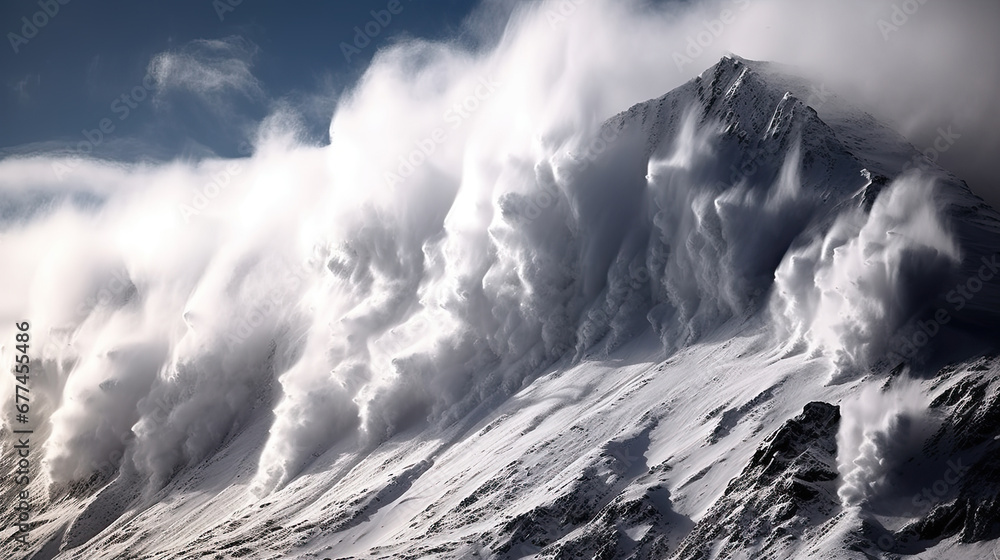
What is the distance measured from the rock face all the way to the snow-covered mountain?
221 mm

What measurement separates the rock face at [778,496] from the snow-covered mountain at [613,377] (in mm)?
221

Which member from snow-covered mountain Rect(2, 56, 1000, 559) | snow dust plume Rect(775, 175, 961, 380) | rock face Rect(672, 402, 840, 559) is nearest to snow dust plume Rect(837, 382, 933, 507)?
snow-covered mountain Rect(2, 56, 1000, 559)

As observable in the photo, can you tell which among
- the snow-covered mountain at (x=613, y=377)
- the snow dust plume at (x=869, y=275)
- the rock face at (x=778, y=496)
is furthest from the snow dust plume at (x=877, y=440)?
the snow dust plume at (x=869, y=275)

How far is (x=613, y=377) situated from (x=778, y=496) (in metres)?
40.1

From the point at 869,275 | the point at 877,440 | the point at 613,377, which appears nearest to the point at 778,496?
the point at 877,440

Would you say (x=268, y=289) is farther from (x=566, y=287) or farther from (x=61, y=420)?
(x=566, y=287)

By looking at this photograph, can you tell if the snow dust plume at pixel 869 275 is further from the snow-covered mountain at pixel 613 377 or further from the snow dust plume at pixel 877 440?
the snow dust plume at pixel 877 440

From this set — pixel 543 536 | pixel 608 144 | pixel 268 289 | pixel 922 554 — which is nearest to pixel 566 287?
pixel 608 144

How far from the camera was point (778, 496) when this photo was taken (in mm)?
67188

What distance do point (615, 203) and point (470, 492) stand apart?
58.3m

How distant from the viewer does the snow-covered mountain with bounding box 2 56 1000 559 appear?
225ft

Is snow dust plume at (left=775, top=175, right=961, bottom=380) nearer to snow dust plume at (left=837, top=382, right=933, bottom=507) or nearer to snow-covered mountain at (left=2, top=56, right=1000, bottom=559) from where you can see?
snow-covered mountain at (left=2, top=56, right=1000, bottom=559)

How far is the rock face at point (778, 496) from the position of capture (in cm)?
6512

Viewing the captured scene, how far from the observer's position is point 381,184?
165 m
